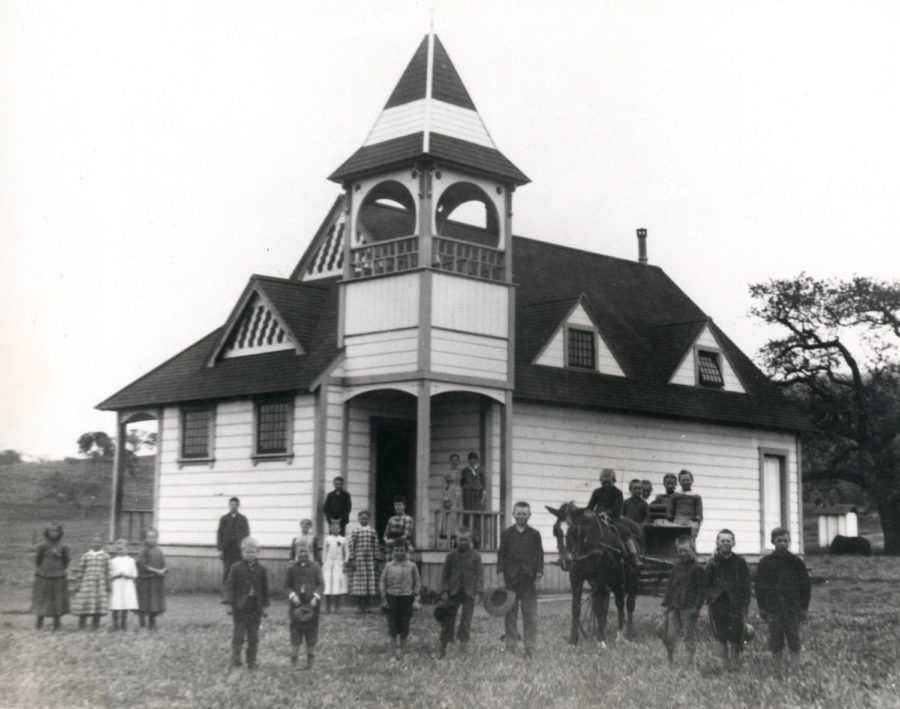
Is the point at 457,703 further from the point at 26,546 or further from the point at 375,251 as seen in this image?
the point at 26,546

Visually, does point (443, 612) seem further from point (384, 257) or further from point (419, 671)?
point (384, 257)

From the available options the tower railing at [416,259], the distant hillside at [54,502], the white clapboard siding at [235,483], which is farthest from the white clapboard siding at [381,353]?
the distant hillside at [54,502]

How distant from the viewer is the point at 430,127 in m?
23.2

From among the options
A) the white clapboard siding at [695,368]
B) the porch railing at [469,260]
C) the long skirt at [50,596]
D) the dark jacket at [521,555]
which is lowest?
the long skirt at [50,596]

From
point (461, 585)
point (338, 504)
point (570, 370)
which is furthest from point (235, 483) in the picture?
point (461, 585)

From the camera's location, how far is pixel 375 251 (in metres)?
24.0

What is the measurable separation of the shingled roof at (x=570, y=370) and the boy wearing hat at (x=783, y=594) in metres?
10.8

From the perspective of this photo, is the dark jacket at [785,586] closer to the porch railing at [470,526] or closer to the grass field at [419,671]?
the grass field at [419,671]

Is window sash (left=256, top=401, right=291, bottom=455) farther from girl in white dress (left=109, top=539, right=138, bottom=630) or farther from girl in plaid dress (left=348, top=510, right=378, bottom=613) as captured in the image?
girl in white dress (left=109, top=539, right=138, bottom=630)

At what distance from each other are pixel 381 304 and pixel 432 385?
6.46 feet

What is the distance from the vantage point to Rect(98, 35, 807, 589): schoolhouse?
23.1 m

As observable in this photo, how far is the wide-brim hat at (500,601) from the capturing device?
52.7ft

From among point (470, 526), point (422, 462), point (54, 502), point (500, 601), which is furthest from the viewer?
point (54, 502)

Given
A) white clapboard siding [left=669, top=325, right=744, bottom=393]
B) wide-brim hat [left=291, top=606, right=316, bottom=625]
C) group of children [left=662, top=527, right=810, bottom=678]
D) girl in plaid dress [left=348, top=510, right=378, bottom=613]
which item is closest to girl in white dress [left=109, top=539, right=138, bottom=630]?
girl in plaid dress [left=348, top=510, right=378, bottom=613]
